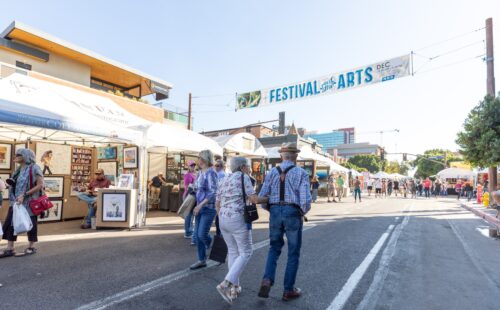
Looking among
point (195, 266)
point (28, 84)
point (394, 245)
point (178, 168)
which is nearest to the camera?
point (195, 266)

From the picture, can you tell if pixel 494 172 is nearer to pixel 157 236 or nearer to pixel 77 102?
pixel 157 236

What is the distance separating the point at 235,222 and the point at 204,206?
4.54 ft

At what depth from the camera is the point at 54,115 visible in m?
7.21

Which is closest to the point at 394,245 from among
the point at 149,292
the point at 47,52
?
the point at 149,292

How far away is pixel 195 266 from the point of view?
485 centimetres

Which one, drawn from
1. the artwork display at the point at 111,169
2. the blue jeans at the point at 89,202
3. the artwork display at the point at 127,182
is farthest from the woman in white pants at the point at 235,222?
the artwork display at the point at 111,169

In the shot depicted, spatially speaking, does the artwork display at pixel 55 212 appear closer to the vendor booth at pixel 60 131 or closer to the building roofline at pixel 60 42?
the vendor booth at pixel 60 131

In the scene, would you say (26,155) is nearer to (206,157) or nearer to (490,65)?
(206,157)

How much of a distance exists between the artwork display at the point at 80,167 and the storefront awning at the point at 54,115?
0.55 m

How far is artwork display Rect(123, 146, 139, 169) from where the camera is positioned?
31.8 ft

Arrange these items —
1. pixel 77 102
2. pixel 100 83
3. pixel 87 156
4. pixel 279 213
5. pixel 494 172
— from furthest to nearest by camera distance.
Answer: pixel 100 83 < pixel 494 172 < pixel 87 156 < pixel 77 102 < pixel 279 213

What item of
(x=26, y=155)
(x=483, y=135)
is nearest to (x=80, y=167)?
(x=26, y=155)

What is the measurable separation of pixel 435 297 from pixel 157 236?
587 cm

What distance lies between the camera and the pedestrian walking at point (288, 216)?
3.69m
